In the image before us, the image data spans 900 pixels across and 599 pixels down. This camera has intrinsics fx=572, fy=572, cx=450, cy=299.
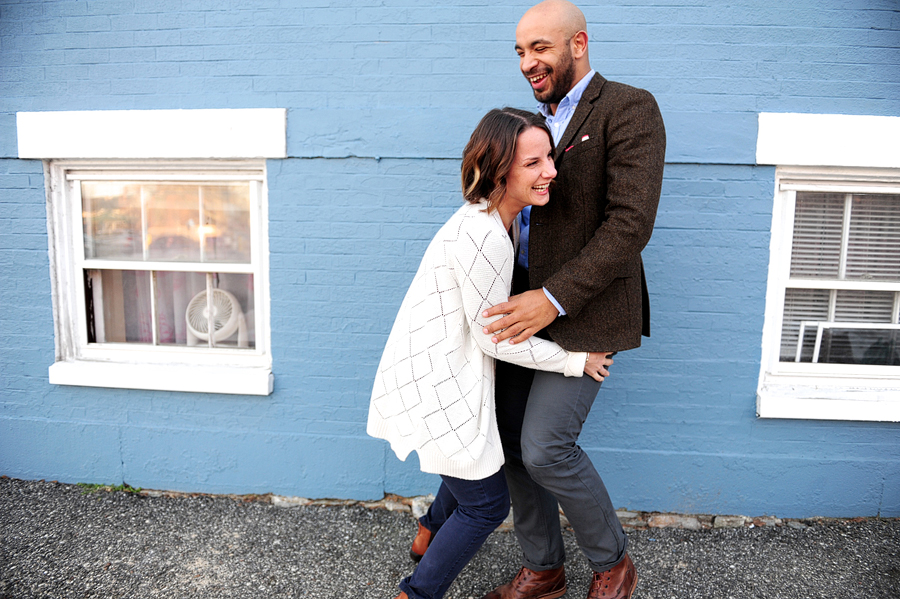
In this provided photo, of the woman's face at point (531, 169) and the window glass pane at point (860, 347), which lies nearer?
the woman's face at point (531, 169)

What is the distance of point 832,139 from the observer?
9.27 ft

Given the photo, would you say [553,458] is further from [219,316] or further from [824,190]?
[219,316]

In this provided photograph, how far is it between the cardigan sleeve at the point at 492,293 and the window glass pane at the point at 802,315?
173 cm

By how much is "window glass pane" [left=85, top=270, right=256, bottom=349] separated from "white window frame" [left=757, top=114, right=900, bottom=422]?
2.92 meters

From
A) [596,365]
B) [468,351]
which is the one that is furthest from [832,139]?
[468,351]

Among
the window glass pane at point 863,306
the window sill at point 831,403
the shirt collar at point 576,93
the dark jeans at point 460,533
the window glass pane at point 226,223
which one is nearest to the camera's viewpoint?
the dark jeans at point 460,533

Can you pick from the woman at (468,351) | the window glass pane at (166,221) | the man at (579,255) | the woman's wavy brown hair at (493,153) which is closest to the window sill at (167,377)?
the window glass pane at (166,221)

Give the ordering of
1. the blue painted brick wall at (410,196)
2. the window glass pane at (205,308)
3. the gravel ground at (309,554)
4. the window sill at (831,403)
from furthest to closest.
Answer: the window glass pane at (205,308) → the window sill at (831,403) → the blue painted brick wall at (410,196) → the gravel ground at (309,554)

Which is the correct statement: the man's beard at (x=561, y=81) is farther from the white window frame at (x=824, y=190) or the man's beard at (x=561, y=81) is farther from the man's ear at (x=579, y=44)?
the white window frame at (x=824, y=190)

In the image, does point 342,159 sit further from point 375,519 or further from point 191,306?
point 375,519


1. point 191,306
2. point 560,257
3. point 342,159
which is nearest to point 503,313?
point 560,257

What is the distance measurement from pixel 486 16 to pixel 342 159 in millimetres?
1037

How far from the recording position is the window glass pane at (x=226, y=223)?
129 inches

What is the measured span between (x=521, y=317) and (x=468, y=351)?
237 mm
